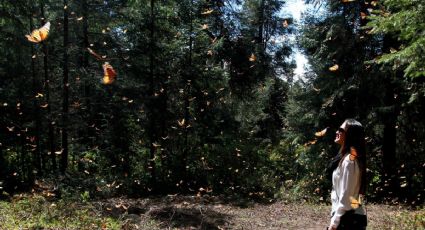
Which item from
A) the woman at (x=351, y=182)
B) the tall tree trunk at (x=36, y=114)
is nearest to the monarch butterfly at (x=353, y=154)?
the woman at (x=351, y=182)

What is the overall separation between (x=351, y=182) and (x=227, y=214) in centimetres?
843

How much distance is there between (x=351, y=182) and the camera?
3.87 m

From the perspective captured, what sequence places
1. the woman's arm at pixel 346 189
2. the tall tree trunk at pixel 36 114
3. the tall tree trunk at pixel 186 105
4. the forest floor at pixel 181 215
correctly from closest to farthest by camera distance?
the woman's arm at pixel 346 189, the forest floor at pixel 181 215, the tall tree trunk at pixel 36 114, the tall tree trunk at pixel 186 105

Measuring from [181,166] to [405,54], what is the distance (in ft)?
39.7

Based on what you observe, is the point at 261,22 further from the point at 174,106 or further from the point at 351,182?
the point at 351,182

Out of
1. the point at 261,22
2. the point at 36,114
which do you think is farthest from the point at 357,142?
the point at 261,22

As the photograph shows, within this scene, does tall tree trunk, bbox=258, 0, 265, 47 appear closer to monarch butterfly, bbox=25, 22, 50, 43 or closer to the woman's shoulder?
monarch butterfly, bbox=25, 22, 50, 43

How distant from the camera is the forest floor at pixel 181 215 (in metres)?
9.11

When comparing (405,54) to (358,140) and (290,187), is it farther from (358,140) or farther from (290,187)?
(290,187)

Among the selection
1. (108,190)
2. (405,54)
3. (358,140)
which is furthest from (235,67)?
(358,140)

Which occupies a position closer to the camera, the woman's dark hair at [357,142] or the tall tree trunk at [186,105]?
the woman's dark hair at [357,142]

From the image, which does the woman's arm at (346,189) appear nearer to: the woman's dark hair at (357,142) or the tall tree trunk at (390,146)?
the woman's dark hair at (357,142)

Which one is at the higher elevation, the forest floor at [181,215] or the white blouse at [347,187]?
the white blouse at [347,187]

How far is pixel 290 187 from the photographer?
16875 mm
